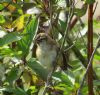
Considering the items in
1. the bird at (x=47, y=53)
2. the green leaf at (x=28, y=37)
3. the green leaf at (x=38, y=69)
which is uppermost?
the green leaf at (x=28, y=37)

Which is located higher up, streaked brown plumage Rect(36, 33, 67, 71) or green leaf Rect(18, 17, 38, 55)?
green leaf Rect(18, 17, 38, 55)

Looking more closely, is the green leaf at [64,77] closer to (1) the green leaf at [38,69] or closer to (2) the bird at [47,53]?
(1) the green leaf at [38,69]

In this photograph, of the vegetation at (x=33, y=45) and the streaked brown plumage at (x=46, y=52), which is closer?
the vegetation at (x=33, y=45)

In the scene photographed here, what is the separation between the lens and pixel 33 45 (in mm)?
1456

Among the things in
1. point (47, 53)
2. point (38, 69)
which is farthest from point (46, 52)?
point (38, 69)

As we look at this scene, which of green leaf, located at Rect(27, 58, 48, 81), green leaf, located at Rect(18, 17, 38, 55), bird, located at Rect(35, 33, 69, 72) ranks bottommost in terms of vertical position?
bird, located at Rect(35, 33, 69, 72)

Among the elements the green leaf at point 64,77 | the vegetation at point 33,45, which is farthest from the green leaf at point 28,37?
the green leaf at point 64,77

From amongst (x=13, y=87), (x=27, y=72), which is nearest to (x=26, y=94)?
(x=13, y=87)

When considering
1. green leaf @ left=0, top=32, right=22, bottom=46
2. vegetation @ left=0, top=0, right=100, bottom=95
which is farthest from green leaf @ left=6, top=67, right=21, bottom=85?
green leaf @ left=0, top=32, right=22, bottom=46

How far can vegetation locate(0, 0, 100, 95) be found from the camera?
4.21 ft

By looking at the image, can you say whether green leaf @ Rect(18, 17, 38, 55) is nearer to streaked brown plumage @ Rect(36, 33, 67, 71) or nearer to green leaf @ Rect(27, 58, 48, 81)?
green leaf @ Rect(27, 58, 48, 81)

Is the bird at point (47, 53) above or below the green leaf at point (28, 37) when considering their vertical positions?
below

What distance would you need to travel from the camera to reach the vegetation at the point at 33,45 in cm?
128

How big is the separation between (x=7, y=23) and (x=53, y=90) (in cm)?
29
